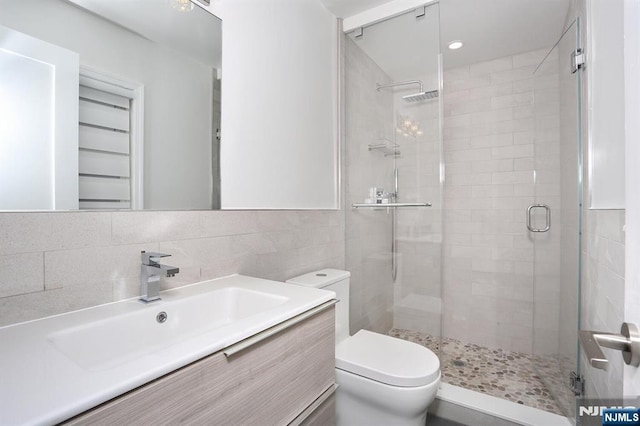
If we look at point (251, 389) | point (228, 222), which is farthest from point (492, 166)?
point (251, 389)

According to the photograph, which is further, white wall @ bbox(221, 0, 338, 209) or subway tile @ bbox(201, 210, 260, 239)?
white wall @ bbox(221, 0, 338, 209)

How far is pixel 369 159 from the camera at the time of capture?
7.69 feet

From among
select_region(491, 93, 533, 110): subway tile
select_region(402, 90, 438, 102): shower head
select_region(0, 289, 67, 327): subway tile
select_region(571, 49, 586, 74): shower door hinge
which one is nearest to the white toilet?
select_region(0, 289, 67, 327): subway tile

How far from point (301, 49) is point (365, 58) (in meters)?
0.65

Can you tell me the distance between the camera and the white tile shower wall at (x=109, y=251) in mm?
838

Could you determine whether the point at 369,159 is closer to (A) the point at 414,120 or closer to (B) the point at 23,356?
(A) the point at 414,120

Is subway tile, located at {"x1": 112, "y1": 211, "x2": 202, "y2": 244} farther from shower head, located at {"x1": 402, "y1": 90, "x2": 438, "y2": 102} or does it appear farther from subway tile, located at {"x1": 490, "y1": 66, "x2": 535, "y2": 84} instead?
subway tile, located at {"x1": 490, "y1": 66, "x2": 535, "y2": 84}

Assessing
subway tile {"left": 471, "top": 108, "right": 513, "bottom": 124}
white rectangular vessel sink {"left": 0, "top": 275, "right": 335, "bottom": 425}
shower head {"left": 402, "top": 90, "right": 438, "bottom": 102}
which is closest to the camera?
white rectangular vessel sink {"left": 0, "top": 275, "right": 335, "bottom": 425}

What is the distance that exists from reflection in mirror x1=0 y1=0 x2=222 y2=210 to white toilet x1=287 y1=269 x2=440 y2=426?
891mm

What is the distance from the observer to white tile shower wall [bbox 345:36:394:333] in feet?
7.56

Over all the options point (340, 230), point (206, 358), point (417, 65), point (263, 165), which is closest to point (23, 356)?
point (206, 358)

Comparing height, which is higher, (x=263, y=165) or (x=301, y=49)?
(x=301, y=49)

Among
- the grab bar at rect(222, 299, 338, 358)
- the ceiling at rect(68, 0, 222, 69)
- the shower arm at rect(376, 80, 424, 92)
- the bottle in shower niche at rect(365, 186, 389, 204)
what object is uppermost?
the shower arm at rect(376, 80, 424, 92)

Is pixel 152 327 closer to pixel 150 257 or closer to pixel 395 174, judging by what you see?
pixel 150 257
